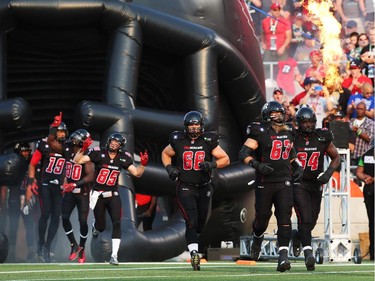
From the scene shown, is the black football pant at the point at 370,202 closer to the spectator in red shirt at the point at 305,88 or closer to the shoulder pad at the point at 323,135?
the spectator in red shirt at the point at 305,88

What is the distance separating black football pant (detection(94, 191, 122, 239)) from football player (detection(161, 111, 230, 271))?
1.41 meters

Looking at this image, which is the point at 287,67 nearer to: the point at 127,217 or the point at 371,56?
the point at 371,56

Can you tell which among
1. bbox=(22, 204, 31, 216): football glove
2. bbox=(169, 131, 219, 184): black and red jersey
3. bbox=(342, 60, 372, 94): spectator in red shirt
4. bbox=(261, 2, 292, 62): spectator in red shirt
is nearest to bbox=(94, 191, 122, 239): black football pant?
bbox=(169, 131, 219, 184): black and red jersey

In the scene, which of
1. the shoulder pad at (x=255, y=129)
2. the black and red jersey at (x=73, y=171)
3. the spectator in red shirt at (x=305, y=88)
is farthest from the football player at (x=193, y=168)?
the spectator in red shirt at (x=305, y=88)

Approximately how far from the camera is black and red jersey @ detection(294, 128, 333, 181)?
10930 millimetres

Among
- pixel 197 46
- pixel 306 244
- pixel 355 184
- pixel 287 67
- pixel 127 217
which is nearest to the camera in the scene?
pixel 306 244

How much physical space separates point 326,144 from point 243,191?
17.1 ft

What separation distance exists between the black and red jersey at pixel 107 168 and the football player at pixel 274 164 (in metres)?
2.47

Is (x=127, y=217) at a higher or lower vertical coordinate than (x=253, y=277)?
higher

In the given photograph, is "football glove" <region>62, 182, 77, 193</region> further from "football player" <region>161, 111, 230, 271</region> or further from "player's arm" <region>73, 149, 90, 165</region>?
"football player" <region>161, 111, 230, 271</region>

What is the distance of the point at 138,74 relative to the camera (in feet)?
52.3

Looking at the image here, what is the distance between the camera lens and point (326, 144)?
11.0 metres

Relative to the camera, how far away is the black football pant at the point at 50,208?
1450 centimetres

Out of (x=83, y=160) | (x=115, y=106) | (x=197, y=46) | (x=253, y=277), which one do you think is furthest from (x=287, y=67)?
(x=253, y=277)
